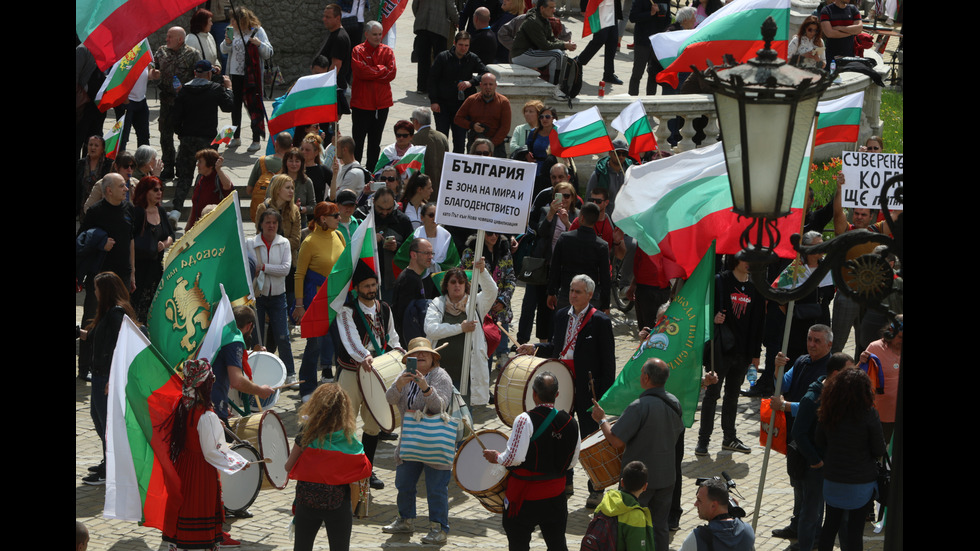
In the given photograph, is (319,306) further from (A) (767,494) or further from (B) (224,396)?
(A) (767,494)

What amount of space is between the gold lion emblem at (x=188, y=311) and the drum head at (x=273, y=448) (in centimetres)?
79

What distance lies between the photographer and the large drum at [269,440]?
34.6 feet

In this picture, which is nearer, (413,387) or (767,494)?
(413,387)

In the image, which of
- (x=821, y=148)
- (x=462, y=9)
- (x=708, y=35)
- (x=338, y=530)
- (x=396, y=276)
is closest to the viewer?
(x=338, y=530)

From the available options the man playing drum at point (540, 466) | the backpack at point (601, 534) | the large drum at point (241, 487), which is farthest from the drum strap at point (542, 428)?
the large drum at point (241, 487)

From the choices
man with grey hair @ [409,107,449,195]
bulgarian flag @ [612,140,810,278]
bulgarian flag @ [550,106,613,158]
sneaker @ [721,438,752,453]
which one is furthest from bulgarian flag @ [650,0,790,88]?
sneaker @ [721,438,752,453]

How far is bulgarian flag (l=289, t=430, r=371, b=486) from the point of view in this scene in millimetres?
9266

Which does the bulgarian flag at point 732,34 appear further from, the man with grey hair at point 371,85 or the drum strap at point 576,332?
the drum strap at point 576,332

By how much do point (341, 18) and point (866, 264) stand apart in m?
15.6

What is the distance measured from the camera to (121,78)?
15508 millimetres

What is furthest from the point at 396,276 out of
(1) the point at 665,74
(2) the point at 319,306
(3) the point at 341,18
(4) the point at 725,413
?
(3) the point at 341,18

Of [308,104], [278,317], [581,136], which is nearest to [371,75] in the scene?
[308,104]

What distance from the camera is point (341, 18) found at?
2070 centimetres

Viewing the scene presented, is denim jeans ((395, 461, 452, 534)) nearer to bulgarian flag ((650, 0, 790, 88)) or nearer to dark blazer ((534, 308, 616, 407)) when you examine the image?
dark blazer ((534, 308, 616, 407))
